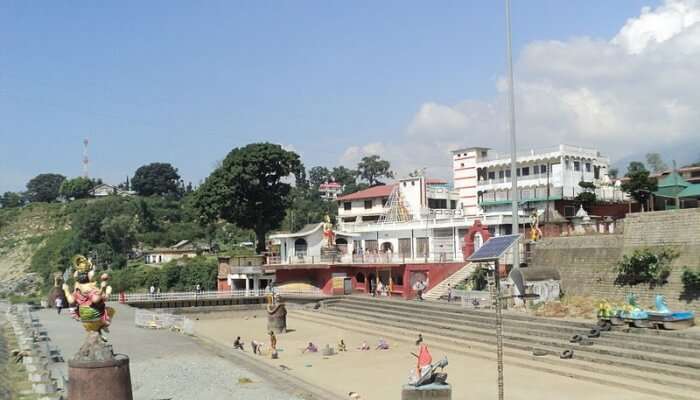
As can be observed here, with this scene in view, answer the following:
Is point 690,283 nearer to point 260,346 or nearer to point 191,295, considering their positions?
point 260,346

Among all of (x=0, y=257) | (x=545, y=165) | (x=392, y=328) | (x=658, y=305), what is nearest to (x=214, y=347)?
(x=392, y=328)

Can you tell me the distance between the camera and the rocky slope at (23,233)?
108 metres

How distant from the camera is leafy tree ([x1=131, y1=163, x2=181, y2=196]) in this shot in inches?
5044

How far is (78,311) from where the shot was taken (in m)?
13.1

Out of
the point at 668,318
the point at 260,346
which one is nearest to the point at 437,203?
the point at 260,346

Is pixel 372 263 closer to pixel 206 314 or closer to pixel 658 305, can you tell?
pixel 206 314

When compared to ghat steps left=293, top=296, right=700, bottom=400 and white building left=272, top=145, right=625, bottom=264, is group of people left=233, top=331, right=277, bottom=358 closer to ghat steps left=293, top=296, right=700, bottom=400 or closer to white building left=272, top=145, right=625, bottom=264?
ghat steps left=293, top=296, right=700, bottom=400

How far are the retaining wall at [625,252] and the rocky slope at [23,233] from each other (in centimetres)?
8977

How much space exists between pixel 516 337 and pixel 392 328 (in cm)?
782

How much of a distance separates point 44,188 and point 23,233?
96.0 ft

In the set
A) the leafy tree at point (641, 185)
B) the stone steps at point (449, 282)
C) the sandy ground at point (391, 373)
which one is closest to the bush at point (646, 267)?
the sandy ground at point (391, 373)

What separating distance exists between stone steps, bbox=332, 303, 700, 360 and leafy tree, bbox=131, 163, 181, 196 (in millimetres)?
104963

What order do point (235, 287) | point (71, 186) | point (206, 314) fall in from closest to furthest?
1. point (206, 314)
2. point (235, 287)
3. point (71, 186)

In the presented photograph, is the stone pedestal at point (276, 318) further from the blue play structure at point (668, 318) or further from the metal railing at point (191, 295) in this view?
the blue play structure at point (668, 318)
